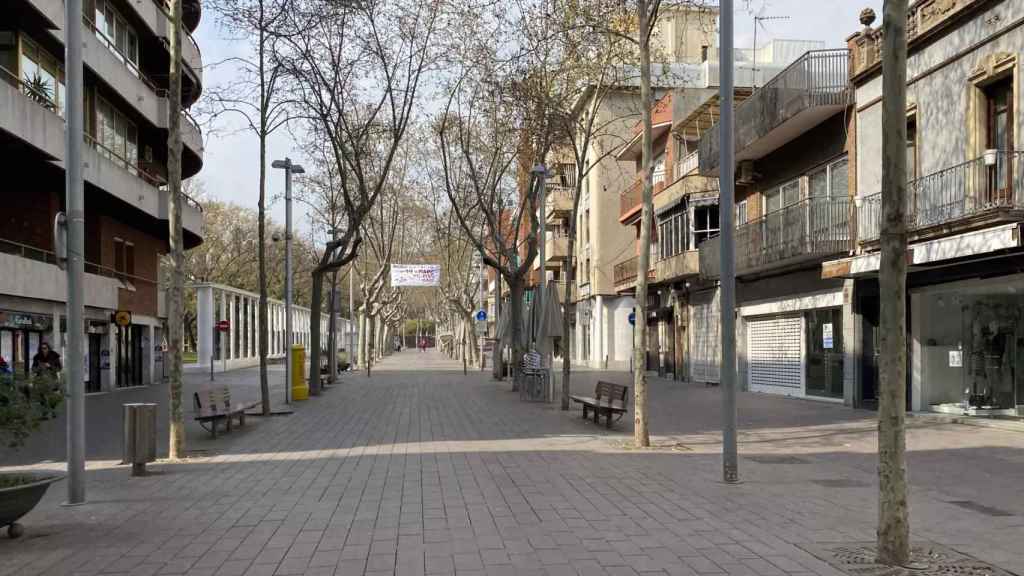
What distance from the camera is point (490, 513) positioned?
820cm

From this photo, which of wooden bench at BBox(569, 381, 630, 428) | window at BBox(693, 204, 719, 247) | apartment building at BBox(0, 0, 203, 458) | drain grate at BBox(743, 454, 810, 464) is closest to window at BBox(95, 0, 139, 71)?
apartment building at BBox(0, 0, 203, 458)

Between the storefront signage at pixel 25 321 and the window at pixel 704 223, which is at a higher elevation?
the window at pixel 704 223

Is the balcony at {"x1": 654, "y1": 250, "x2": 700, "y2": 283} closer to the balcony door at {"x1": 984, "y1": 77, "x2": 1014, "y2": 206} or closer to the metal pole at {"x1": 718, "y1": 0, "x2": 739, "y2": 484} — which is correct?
the balcony door at {"x1": 984, "y1": 77, "x2": 1014, "y2": 206}

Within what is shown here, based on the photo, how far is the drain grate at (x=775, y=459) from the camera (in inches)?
471

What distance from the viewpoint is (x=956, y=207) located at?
15.9 metres

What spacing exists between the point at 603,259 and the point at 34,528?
134 feet

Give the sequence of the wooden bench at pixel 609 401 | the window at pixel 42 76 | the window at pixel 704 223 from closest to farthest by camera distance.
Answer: the wooden bench at pixel 609 401 → the window at pixel 42 76 → the window at pixel 704 223

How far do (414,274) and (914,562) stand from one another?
4087 cm

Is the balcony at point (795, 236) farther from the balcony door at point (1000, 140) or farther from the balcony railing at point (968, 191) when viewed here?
the balcony door at point (1000, 140)

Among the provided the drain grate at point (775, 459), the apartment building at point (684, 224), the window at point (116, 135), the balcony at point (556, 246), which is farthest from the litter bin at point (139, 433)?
the balcony at point (556, 246)

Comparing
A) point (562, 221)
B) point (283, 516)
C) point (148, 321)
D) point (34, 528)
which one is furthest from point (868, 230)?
point (562, 221)

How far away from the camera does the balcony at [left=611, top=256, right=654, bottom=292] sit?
41.4m

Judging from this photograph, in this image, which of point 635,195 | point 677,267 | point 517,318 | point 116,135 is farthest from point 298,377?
point 635,195

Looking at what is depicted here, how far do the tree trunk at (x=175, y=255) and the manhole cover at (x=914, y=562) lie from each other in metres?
8.78
